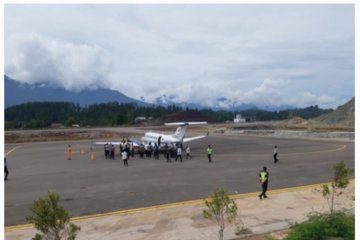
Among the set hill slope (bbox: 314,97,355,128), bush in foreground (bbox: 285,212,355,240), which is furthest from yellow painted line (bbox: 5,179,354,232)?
hill slope (bbox: 314,97,355,128)

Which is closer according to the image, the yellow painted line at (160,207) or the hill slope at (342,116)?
the yellow painted line at (160,207)

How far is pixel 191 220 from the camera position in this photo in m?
13.2

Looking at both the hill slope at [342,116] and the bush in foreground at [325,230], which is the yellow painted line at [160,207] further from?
the hill slope at [342,116]

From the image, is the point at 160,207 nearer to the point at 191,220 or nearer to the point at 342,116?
the point at 191,220

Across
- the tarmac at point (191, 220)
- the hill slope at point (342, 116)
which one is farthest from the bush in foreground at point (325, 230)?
the hill slope at point (342, 116)

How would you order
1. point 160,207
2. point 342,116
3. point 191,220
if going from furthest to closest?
point 342,116, point 160,207, point 191,220

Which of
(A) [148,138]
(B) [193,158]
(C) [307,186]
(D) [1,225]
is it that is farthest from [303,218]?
(A) [148,138]

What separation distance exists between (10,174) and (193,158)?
15065 mm

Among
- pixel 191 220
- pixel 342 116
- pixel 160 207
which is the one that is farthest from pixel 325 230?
pixel 342 116

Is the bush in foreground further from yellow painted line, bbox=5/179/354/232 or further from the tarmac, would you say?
yellow painted line, bbox=5/179/354/232

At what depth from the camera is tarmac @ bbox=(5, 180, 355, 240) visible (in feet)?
38.8

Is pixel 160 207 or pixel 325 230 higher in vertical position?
pixel 325 230

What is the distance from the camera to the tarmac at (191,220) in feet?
38.8

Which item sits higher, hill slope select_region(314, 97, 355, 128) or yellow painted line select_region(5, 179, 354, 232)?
hill slope select_region(314, 97, 355, 128)
